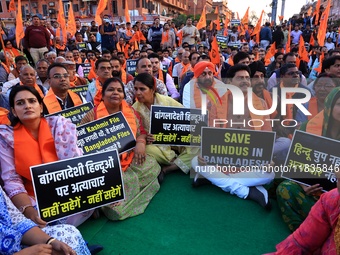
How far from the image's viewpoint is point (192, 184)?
10.8ft

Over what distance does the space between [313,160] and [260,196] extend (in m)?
0.77

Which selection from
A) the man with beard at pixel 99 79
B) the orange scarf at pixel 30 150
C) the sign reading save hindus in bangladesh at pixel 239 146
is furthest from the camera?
the man with beard at pixel 99 79

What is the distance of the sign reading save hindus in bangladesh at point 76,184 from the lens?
2.19 m

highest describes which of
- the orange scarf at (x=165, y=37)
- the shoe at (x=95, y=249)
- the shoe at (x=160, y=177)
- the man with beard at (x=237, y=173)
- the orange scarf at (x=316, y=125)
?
the orange scarf at (x=165, y=37)

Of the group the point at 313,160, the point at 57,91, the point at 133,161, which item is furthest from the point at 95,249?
the point at 57,91

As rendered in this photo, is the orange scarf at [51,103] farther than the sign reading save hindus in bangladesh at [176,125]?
Yes

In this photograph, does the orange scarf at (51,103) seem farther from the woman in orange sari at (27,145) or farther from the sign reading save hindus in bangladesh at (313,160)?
the sign reading save hindus in bangladesh at (313,160)

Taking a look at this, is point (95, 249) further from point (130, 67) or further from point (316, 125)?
point (130, 67)

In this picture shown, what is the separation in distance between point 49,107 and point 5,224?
239 centimetres

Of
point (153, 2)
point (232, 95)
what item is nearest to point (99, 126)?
point (232, 95)

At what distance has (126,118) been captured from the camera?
10.7 feet

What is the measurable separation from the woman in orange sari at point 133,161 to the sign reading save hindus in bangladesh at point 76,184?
1.63ft

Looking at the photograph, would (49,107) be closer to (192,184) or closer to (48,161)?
(48,161)

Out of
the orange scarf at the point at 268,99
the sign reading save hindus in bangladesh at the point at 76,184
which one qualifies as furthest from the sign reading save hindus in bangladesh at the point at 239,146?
the orange scarf at the point at 268,99
